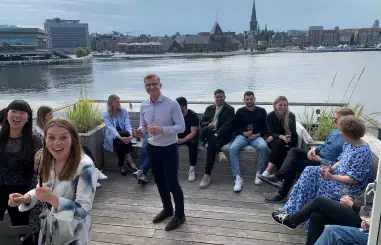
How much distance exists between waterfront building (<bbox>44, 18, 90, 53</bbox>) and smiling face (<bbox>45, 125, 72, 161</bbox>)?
135706mm

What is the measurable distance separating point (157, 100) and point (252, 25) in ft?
470

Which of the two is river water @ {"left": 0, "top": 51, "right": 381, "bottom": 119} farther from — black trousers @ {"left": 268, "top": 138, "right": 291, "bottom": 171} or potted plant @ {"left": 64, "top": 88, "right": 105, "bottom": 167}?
potted plant @ {"left": 64, "top": 88, "right": 105, "bottom": 167}

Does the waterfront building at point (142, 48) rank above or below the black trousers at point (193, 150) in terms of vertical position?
above

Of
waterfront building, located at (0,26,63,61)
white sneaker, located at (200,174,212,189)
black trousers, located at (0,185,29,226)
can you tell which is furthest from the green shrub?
waterfront building, located at (0,26,63,61)

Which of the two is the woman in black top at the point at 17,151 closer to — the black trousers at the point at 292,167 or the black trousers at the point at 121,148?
the black trousers at the point at 121,148

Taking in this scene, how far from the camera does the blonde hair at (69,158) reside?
1624mm

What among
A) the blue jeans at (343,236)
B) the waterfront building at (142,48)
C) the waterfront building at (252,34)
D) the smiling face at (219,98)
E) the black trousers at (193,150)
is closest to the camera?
the blue jeans at (343,236)

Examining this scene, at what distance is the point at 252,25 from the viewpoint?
13675 centimetres

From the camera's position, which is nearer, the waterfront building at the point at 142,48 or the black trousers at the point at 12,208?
the black trousers at the point at 12,208

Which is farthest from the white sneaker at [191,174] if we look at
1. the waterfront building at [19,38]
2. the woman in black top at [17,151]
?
the waterfront building at [19,38]

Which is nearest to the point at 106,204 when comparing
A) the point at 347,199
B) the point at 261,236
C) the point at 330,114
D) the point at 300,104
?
the point at 261,236

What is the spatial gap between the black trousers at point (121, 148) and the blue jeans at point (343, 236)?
2717mm

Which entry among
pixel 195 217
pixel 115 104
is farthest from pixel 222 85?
pixel 195 217

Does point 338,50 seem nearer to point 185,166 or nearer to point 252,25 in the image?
point 252,25
